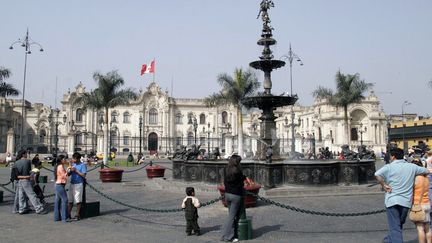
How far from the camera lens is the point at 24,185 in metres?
9.39

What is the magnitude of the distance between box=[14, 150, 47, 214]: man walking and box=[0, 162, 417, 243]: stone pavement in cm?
24

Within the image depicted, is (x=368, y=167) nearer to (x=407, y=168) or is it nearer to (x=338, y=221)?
(x=338, y=221)

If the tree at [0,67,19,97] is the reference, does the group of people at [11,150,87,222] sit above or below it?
below

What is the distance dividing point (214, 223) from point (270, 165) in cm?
471

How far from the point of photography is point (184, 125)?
232 feet

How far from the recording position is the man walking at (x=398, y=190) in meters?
5.28

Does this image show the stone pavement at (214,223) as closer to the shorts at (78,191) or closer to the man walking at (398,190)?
the shorts at (78,191)

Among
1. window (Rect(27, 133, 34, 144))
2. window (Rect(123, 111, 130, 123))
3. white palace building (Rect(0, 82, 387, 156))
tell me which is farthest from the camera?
window (Rect(123, 111, 130, 123))

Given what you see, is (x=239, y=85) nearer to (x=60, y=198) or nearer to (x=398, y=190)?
(x=60, y=198)

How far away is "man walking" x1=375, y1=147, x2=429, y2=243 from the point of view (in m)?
5.28

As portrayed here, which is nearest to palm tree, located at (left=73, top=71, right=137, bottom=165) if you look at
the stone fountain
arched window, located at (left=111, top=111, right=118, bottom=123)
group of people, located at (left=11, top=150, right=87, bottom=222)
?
the stone fountain

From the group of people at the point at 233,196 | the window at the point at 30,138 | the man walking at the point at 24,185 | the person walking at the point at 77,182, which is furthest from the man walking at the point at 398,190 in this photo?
the window at the point at 30,138

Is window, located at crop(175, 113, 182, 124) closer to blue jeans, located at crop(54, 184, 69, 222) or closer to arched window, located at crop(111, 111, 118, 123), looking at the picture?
arched window, located at crop(111, 111, 118, 123)

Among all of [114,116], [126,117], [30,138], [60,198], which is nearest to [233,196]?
[60,198]
